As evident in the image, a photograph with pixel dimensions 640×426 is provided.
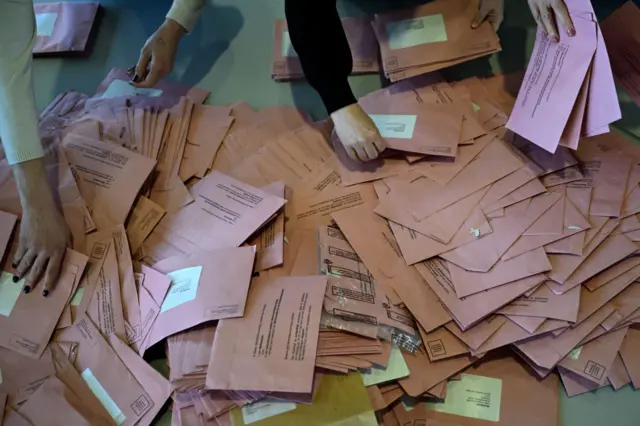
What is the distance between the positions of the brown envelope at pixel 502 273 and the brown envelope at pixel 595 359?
20 centimetres

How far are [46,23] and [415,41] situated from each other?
4.14 feet

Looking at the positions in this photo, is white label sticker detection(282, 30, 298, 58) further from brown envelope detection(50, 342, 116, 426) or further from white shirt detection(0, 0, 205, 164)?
brown envelope detection(50, 342, 116, 426)

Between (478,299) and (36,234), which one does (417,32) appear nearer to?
(478,299)

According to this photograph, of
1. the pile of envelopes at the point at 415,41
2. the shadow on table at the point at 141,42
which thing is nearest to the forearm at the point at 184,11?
the shadow on table at the point at 141,42

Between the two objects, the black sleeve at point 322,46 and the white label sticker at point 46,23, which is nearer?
the black sleeve at point 322,46

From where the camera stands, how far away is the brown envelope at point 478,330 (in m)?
1.22

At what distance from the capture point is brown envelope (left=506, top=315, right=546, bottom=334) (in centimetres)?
120

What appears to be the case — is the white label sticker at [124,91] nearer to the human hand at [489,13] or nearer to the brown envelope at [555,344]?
the human hand at [489,13]

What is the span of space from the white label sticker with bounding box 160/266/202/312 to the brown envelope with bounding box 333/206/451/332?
13.7 inches

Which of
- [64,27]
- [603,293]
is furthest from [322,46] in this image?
[64,27]

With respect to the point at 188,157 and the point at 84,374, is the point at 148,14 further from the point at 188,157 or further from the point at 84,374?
the point at 84,374

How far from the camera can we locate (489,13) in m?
1.57

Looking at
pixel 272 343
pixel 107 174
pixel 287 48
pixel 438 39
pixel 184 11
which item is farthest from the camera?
pixel 287 48

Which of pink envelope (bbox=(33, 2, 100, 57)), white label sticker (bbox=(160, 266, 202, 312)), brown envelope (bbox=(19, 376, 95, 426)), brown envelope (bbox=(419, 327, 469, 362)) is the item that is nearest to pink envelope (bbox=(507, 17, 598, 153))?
brown envelope (bbox=(419, 327, 469, 362))
